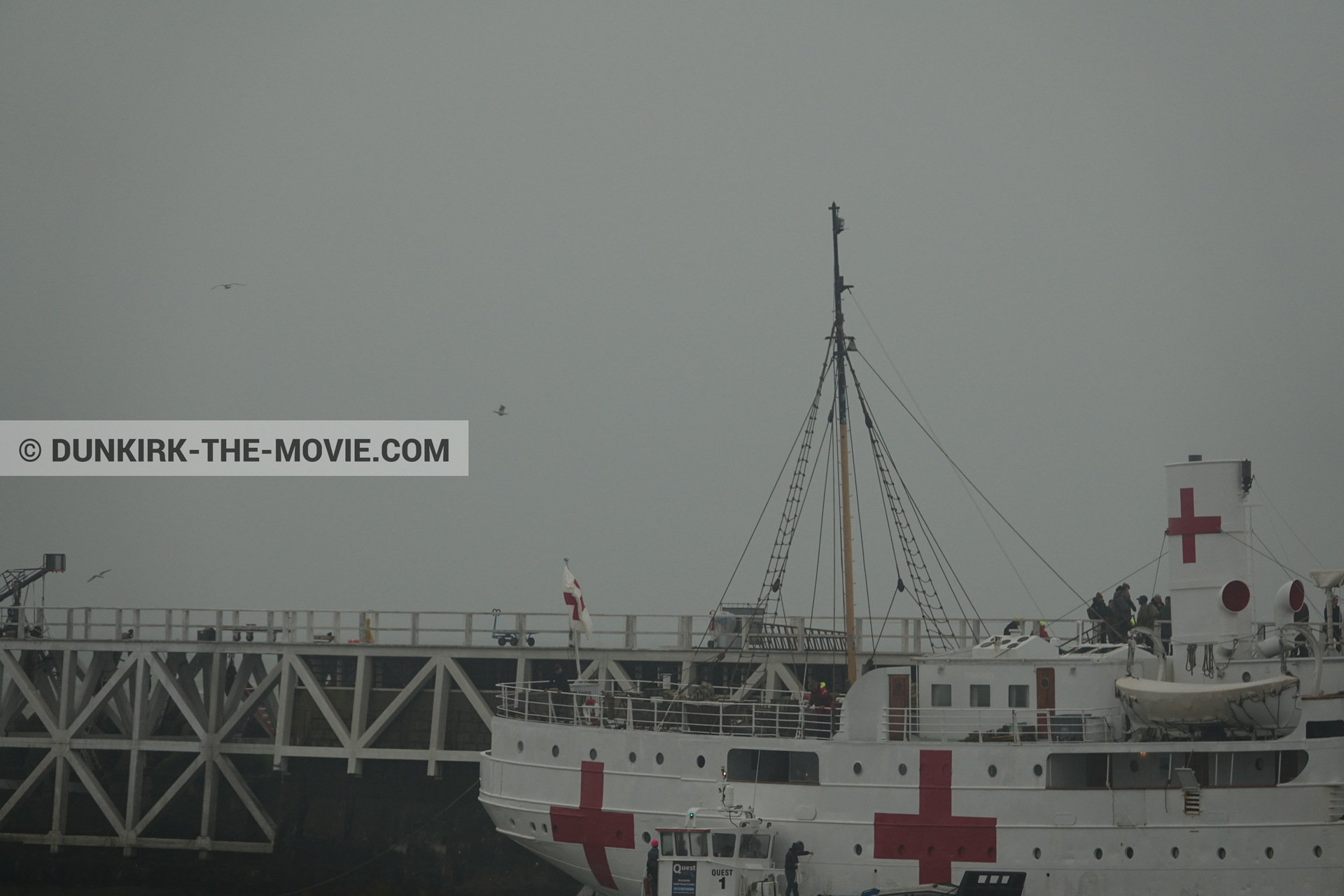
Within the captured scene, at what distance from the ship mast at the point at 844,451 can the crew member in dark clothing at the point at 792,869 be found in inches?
135

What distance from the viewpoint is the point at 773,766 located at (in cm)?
2958

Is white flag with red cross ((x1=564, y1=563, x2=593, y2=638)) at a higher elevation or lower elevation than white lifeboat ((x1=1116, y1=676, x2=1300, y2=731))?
higher

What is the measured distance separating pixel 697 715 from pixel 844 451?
20.6ft

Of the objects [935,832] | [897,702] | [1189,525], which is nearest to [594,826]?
[897,702]

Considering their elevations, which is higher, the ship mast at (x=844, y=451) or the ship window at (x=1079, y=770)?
the ship mast at (x=844, y=451)

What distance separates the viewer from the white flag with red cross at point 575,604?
32.2 metres

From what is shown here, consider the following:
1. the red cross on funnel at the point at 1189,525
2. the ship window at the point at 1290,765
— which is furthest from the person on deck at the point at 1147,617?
the ship window at the point at 1290,765

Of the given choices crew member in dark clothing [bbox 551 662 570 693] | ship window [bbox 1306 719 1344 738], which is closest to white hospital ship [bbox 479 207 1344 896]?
ship window [bbox 1306 719 1344 738]

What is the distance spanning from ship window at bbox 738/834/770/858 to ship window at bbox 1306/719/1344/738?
1018 centimetres

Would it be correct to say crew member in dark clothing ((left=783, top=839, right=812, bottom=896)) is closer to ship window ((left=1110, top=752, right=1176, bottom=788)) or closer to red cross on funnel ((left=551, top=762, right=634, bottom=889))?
red cross on funnel ((left=551, top=762, right=634, bottom=889))

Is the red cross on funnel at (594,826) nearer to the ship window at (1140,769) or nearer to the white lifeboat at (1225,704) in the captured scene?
the ship window at (1140,769)

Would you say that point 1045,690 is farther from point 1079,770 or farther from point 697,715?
point 697,715

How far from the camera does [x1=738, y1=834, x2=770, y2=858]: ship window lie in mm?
28328

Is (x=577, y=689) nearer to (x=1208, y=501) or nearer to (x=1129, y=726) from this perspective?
(x=1129, y=726)
